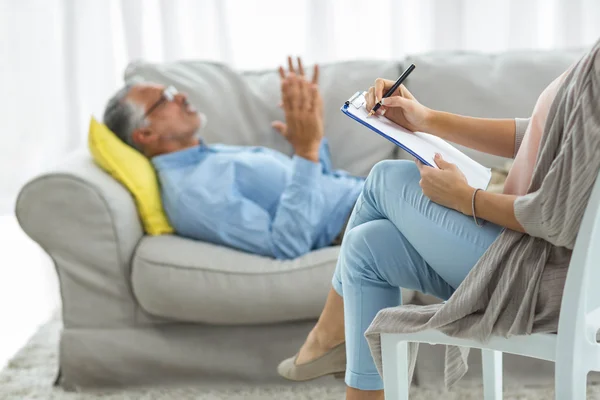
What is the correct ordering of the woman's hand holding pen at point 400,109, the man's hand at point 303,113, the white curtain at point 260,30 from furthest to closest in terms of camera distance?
the white curtain at point 260,30
the man's hand at point 303,113
the woman's hand holding pen at point 400,109

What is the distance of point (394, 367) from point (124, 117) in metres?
1.31

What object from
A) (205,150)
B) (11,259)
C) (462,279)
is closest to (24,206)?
(205,150)

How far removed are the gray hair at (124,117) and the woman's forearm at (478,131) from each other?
3.58 feet

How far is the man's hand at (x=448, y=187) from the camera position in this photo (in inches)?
49.1

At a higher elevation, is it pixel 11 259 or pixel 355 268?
pixel 355 268

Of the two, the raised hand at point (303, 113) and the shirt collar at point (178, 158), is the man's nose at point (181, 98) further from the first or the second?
the raised hand at point (303, 113)

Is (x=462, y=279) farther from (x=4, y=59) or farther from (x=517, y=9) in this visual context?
(x=4, y=59)

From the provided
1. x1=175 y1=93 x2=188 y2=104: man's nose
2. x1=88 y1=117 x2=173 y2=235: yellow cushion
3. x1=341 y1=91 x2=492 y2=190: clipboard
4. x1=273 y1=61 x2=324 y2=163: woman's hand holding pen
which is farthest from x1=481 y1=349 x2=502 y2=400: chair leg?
x1=175 y1=93 x2=188 y2=104: man's nose

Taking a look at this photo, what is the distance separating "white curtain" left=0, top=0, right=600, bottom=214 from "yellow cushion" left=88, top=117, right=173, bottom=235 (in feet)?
3.64

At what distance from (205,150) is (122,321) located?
0.58 m

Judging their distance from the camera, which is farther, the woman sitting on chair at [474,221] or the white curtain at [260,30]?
the white curtain at [260,30]

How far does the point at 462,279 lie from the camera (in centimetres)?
128

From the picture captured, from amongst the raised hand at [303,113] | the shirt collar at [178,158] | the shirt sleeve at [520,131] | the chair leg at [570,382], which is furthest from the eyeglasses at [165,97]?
the chair leg at [570,382]

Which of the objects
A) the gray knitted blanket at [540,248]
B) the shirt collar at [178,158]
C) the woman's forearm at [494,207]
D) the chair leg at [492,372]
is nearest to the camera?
the gray knitted blanket at [540,248]
